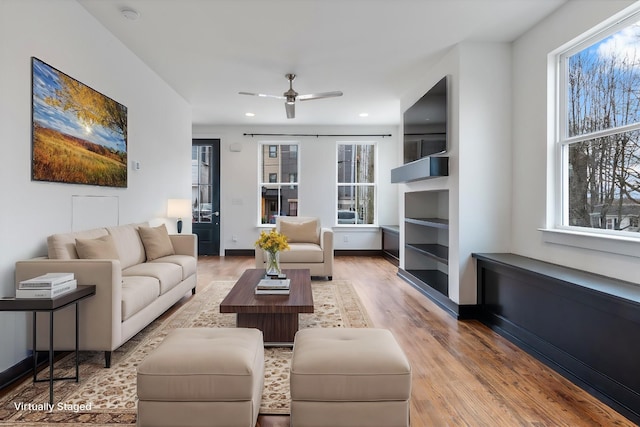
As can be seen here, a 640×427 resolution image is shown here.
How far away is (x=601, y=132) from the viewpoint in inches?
103

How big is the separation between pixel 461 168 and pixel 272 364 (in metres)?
2.53

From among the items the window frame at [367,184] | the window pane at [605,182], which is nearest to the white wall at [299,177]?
the window frame at [367,184]

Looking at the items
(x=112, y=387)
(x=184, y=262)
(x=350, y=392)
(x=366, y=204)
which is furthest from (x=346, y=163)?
(x=350, y=392)

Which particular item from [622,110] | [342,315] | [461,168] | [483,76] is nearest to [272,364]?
[342,315]

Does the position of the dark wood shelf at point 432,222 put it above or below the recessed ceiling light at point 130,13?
below

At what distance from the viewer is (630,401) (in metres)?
1.95

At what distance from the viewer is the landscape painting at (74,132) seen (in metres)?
2.57

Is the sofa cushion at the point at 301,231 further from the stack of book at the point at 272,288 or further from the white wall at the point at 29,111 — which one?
the stack of book at the point at 272,288

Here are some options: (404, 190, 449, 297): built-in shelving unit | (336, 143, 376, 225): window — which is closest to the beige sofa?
(404, 190, 449, 297): built-in shelving unit

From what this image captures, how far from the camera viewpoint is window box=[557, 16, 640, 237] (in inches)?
94.7

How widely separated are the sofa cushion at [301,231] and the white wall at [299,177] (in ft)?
5.80

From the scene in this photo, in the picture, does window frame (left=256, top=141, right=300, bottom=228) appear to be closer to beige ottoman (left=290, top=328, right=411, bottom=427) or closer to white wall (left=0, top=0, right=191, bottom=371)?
white wall (left=0, top=0, right=191, bottom=371)

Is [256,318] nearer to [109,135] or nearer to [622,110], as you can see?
[109,135]

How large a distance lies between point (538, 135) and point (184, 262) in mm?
3698
